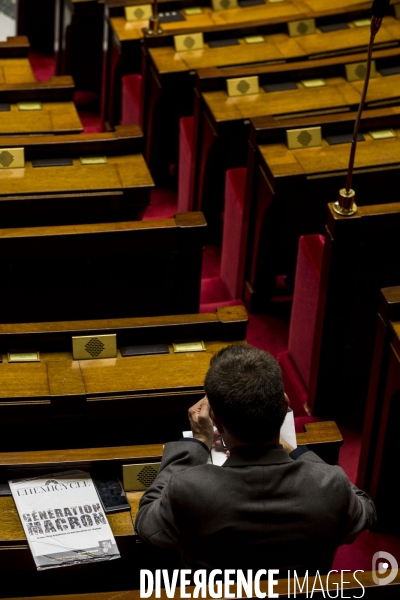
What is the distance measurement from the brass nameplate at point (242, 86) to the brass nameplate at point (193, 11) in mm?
411

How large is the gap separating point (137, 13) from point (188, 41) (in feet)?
0.72

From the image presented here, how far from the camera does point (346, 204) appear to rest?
4.25 feet

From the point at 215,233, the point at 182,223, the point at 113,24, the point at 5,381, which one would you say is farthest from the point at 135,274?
the point at 113,24

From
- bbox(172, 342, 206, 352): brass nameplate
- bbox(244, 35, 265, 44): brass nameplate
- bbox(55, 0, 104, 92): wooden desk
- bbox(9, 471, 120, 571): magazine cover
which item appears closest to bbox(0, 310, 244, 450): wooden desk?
bbox(172, 342, 206, 352): brass nameplate

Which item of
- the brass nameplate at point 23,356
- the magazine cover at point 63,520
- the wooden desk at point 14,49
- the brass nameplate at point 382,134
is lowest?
the magazine cover at point 63,520

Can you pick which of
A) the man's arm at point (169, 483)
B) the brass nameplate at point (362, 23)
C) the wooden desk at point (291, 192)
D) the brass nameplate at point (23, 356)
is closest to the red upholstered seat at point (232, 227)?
the wooden desk at point (291, 192)

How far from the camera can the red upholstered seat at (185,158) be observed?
1.83m

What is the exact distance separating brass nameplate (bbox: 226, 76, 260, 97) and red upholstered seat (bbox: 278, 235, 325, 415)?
1.10 feet

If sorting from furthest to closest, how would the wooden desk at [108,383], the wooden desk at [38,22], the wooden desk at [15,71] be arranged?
the wooden desk at [38,22] → the wooden desk at [15,71] → the wooden desk at [108,383]

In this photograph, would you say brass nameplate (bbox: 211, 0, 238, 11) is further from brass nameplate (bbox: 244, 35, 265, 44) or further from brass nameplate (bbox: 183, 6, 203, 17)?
brass nameplate (bbox: 244, 35, 265, 44)

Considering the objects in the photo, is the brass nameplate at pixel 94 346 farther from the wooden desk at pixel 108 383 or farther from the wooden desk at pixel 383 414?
the wooden desk at pixel 383 414

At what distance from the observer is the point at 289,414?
3.13 ft

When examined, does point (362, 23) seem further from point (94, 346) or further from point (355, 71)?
point (94, 346)

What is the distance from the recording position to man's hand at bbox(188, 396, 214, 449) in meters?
0.88
